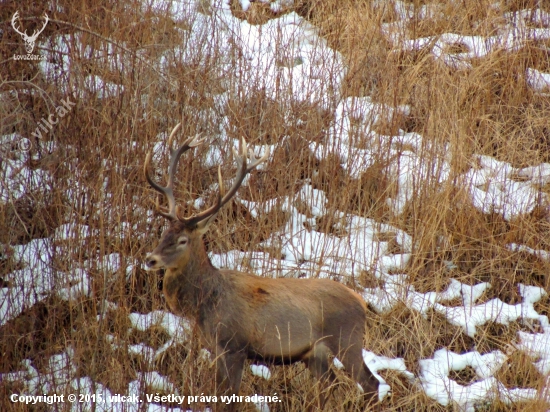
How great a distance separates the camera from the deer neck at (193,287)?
5012 millimetres

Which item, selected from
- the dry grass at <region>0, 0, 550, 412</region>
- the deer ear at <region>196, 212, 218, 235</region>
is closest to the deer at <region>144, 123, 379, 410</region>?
the deer ear at <region>196, 212, 218, 235</region>

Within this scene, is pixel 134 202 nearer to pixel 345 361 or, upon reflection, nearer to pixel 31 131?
pixel 31 131

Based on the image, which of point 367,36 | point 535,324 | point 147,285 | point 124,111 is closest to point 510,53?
point 367,36

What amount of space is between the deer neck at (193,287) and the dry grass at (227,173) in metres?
0.32

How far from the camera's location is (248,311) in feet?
16.5

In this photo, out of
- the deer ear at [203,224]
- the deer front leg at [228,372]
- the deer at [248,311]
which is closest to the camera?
the deer front leg at [228,372]

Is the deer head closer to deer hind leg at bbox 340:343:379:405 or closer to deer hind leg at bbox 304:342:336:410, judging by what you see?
deer hind leg at bbox 304:342:336:410

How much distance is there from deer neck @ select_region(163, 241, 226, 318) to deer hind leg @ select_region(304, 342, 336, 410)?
31.0 inches

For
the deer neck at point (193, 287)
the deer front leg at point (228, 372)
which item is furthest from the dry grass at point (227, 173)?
the deer neck at point (193, 287)

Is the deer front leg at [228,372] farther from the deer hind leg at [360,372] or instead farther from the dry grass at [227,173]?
the deer hind leg at [360,372]

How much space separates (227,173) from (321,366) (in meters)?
2.42

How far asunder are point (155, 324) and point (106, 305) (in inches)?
16.7

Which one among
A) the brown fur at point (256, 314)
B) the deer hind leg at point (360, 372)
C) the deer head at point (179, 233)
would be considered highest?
the deer head at point (179, 233)

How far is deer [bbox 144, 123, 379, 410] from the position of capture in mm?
4938
